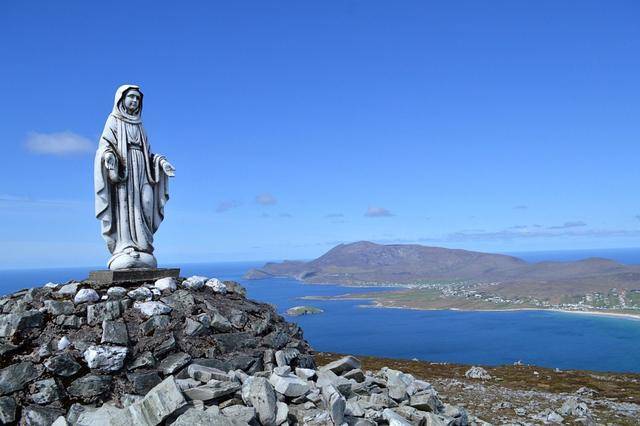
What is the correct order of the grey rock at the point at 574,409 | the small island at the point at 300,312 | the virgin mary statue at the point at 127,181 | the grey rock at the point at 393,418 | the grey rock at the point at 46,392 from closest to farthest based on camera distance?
the grey rock at the point at 393,418 → the grey rock at the point at 46,392 → the virgin mary statue at the point at 127,181 → the grey rock at the point at 574,409 → the small island at the point at 300,312

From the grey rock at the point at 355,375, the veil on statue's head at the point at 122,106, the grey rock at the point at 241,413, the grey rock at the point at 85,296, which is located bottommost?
the grey rock at the point at 355,375

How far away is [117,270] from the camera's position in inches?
414

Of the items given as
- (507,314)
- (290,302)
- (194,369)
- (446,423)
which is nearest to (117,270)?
(194,369)

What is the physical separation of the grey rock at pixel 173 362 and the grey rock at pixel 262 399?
5.34 feet

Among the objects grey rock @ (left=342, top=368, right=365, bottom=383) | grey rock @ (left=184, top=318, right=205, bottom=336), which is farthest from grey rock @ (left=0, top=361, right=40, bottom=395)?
grey rock @ (left=342, top=368, right=365, bottom=383)

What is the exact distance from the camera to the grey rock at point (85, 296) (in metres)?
9.35

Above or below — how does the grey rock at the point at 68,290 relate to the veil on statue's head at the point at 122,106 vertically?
below

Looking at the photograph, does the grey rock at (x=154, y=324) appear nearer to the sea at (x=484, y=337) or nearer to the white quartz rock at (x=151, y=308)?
the white quartz rock at (x=151, y=308)

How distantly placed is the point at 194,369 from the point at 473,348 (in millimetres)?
87660

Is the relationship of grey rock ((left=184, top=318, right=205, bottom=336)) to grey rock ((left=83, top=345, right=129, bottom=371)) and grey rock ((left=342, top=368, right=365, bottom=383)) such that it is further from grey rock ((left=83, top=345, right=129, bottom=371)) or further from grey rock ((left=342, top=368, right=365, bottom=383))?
grey rock ((left=342, top=368, right=365, bottom=383))

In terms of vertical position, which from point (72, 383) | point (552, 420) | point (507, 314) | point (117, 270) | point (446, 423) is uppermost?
point (117, 270)

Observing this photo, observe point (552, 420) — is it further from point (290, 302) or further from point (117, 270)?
point (290, 302)

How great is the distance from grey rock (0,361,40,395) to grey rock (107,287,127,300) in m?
1.82

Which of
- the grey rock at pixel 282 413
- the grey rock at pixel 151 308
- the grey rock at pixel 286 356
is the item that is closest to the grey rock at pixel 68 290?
the grey rock at pixel 151 308
